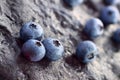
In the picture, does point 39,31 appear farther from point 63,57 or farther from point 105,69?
point 105,69

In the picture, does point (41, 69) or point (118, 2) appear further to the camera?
point (118, 2)

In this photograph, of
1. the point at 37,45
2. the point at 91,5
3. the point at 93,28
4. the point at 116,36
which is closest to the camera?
the point at 37,45

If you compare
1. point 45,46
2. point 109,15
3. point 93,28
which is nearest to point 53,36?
point 45,46

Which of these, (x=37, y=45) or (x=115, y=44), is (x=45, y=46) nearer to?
(x=37, y=45)

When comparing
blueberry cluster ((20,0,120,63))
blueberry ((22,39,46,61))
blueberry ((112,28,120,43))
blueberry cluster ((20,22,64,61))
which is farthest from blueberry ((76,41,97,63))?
blueberry ((112,28,120,43))

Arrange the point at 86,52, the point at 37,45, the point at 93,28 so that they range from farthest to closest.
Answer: the point at 93,28, the point at 86,52, the point at 37,45

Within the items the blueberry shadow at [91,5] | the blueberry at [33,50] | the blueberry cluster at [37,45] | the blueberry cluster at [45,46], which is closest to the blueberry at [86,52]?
the blueberry cluster at [45,46]

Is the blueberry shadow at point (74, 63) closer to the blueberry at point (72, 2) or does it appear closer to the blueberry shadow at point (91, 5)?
the blueberry at point (72, 2)

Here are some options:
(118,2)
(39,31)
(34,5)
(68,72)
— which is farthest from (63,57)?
(118,2)
